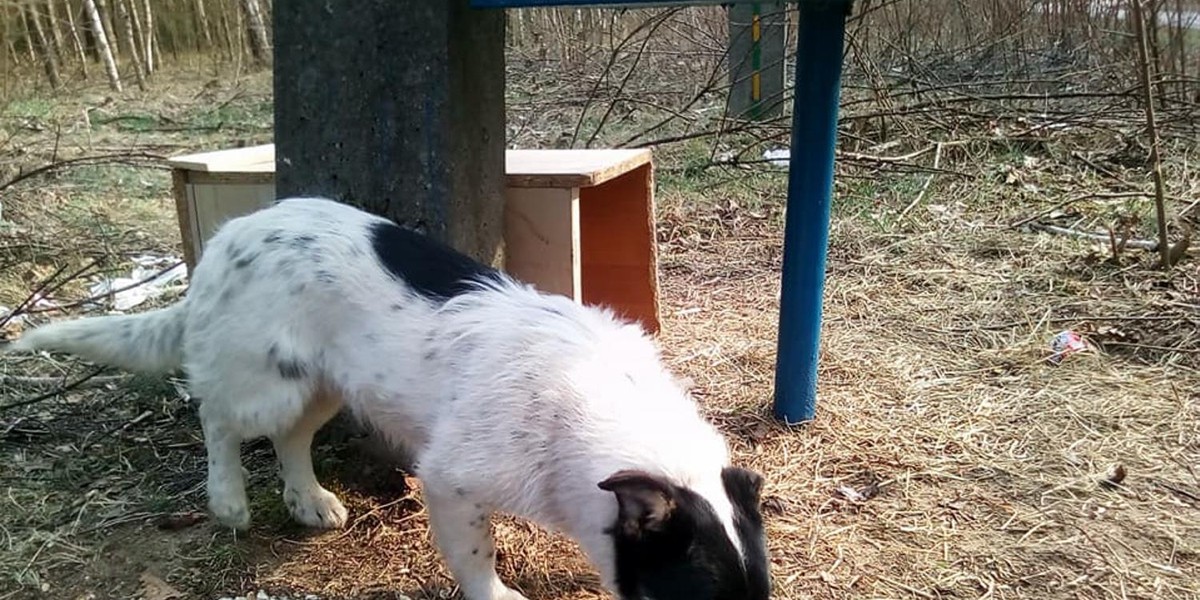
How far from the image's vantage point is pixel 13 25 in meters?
10.9

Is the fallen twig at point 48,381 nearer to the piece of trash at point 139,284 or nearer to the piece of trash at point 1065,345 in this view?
the piece of trash at point 139,284

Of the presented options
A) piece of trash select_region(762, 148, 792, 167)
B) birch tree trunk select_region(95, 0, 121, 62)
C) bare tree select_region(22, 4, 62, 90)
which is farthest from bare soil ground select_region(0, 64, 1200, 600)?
birch tree trunk select_region(95, 0, 121, 62)

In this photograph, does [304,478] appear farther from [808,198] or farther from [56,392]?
[808,198]

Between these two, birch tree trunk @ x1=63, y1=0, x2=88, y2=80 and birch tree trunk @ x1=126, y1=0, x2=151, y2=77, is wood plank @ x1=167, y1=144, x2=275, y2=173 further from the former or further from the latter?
birch tree trunk @ x1=126, y1=0, x2=151, y2=77

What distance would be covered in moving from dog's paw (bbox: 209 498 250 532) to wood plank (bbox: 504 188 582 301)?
52.8 inches

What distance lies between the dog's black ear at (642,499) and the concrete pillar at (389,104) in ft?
4.74

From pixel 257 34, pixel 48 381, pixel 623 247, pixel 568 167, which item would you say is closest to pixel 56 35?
pixel 257 34

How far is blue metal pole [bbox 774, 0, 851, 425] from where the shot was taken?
344cm

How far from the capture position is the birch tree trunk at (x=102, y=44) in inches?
495

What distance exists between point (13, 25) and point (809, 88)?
1062 centimetres

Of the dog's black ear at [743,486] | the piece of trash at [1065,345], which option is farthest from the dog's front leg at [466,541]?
the piece of trash at [1065,345]

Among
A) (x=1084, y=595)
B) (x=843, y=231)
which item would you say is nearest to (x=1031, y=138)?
(x=843, y=231)

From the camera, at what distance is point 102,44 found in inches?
510

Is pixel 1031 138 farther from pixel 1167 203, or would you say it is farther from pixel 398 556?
pixel 398 556
